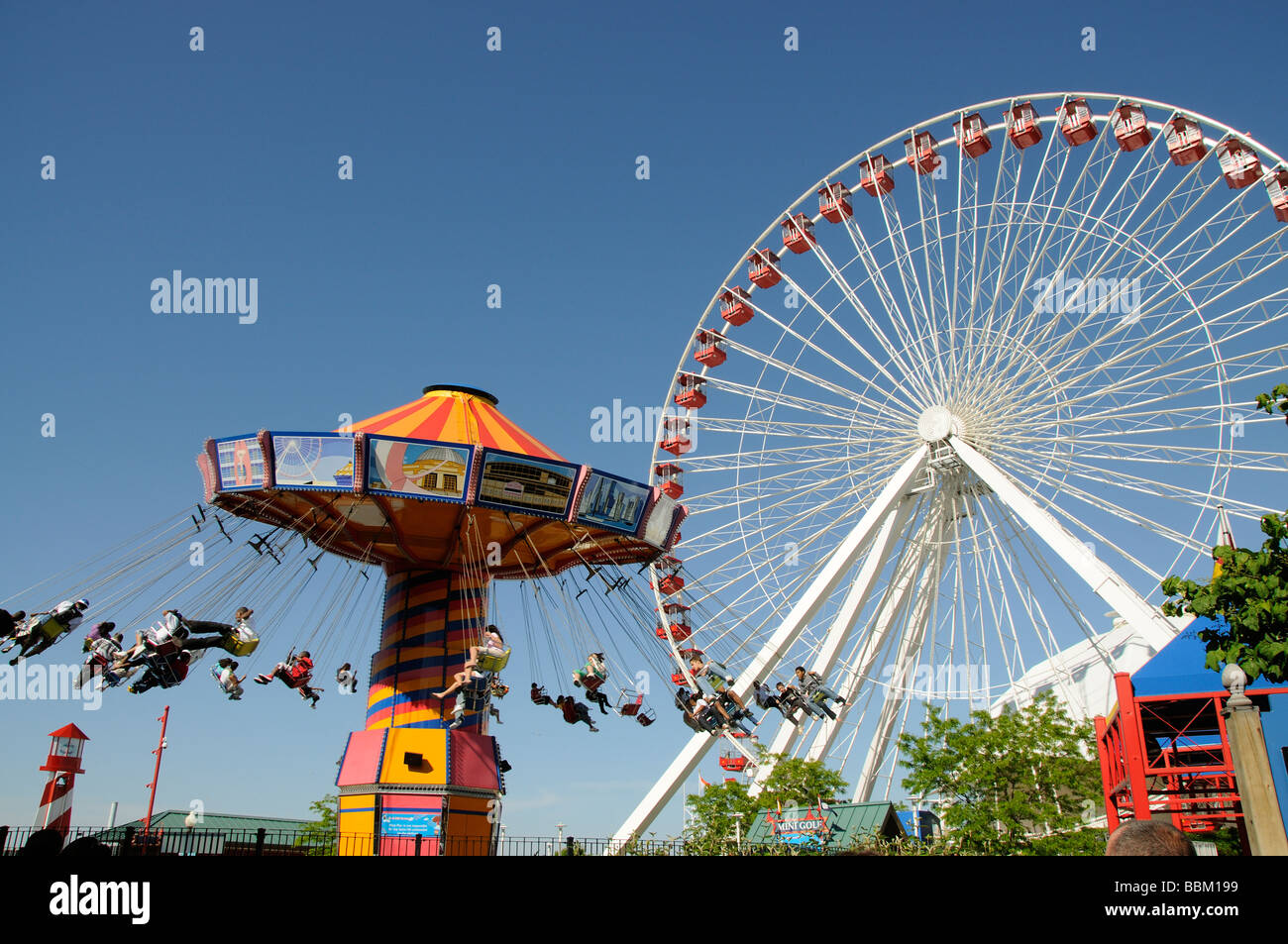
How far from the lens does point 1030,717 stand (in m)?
29.8

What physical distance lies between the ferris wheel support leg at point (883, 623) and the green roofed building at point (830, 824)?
3223 mm

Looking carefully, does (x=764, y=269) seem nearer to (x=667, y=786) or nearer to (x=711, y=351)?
(x=711, y=351)

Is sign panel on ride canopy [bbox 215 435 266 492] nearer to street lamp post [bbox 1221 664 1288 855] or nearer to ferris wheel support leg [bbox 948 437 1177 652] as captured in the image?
street lamp post [bbox 1221 664 1288 855]

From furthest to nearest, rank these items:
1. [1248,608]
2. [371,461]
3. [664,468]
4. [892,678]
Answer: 1. [664,468]
2. [892,678]
3. [371,461]
4. [1248,608]

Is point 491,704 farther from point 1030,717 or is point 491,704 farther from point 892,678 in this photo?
point 1030,717

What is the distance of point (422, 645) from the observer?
20.6 metres

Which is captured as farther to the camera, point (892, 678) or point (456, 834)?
point (892, 678)

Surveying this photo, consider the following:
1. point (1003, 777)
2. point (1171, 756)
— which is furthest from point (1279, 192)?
point (1003, 777)

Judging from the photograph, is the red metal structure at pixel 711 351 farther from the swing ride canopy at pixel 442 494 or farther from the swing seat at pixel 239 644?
the swing seat at pixel 239 644

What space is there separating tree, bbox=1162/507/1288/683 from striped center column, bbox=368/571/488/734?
1297 cm

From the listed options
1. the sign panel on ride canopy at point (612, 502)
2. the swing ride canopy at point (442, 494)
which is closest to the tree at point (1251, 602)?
the sign panel on ride canopy at point (612, 502)

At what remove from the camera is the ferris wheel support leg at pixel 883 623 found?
28453 millimetres
